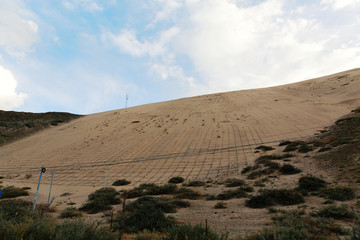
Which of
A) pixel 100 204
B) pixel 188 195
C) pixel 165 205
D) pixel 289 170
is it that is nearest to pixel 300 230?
pixel 165 205

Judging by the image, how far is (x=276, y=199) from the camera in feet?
26.1

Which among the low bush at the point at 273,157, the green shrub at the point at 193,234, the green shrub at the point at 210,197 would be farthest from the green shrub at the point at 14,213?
the low bush at the point at 273,157

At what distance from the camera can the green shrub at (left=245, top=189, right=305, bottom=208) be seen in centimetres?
768

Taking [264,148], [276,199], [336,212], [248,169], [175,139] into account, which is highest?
[175,139]

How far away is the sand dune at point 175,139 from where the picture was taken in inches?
671

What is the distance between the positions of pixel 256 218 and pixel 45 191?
40.7 ft

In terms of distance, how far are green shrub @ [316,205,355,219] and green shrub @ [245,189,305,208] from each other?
56.0 inches

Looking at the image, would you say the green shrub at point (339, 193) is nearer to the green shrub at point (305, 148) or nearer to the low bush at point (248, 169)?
the low bush at point (248, 169)

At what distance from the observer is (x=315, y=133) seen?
20.2 metres

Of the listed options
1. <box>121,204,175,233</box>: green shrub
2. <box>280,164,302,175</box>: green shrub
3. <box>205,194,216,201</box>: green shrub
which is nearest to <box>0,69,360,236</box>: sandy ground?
<box>280,164,302,175</box>: green shrub

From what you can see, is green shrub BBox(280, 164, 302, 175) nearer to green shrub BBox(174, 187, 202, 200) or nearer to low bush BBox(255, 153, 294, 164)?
low bush BBox(255, 153, 294, 164)

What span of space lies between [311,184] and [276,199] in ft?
7.12

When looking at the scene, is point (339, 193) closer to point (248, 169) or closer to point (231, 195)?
point (231, 195)

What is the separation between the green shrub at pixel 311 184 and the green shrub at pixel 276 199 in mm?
1284
